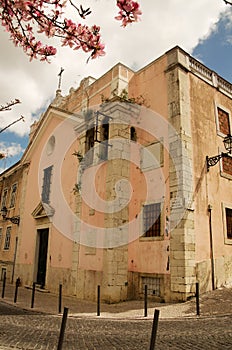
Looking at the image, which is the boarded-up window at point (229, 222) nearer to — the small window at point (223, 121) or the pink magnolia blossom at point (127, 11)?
the small window at point (223, 121)

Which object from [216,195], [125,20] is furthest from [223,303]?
[125,20]

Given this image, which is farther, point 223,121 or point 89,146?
point 89,146

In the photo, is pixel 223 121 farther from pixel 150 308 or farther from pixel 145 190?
pixel 150 308

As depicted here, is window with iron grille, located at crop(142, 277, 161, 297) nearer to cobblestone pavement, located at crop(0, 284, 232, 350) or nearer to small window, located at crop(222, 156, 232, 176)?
cobblestone pavement, located at crop(0, 284, 232, 350)

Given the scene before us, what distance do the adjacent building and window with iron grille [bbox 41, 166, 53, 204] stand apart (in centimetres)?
66

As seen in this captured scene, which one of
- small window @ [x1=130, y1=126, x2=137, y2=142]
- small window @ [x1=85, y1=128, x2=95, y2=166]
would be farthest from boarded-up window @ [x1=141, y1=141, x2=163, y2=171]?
small window @ [x1=85, y1=128, x2=95, y2=166]

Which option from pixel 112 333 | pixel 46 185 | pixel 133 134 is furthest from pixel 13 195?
pixel 112 333

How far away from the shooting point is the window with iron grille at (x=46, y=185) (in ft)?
53.0

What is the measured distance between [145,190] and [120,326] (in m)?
5.63

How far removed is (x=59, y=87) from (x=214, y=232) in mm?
14201

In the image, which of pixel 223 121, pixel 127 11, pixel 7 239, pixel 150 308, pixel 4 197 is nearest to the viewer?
pixel 127 11

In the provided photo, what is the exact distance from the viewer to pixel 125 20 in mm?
2449

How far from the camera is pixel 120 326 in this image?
6.68 metres

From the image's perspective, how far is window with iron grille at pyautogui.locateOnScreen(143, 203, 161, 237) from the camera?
1073 cm
